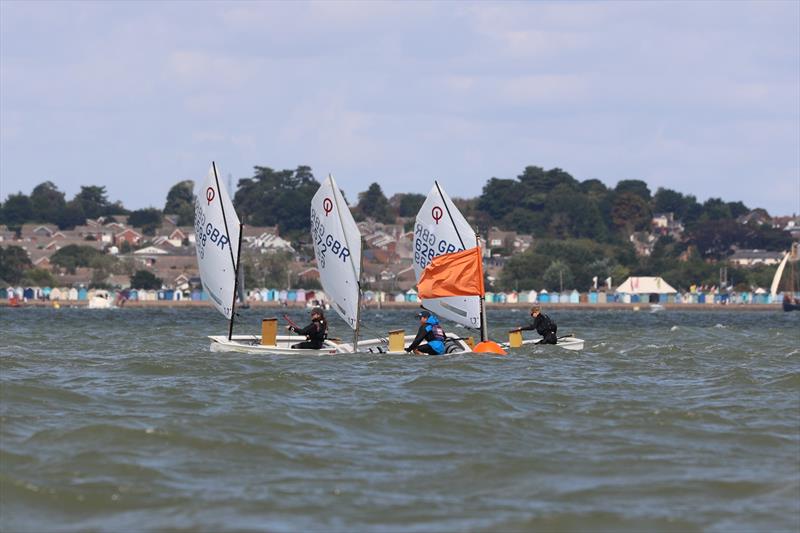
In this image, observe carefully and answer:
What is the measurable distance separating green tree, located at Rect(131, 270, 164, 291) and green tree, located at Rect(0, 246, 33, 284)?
52.6ft

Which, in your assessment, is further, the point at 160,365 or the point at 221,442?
the point at 160,365

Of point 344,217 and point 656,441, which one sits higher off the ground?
point 344,217

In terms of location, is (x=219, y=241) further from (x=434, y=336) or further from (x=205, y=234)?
(x=434, y=336)

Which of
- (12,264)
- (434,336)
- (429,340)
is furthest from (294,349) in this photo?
(12,264)

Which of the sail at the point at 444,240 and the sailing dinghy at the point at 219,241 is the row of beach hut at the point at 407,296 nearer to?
the sail at the point at 444,240

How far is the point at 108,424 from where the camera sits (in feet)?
62.8

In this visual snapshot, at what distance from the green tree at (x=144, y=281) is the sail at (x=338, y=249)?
15297 cm

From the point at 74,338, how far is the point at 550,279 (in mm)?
143056

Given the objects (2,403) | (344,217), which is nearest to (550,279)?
(344,217)

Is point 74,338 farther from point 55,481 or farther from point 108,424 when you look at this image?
point 55,481

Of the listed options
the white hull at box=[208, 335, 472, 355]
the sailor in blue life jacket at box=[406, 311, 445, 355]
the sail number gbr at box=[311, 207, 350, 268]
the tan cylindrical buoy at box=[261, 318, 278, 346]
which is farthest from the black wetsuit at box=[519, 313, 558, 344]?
the tan cylindrical buoy at box=[261, 318, 278, 346]

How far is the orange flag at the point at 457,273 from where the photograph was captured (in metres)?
36.8

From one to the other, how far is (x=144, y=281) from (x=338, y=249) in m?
154

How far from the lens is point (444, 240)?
3866cm
